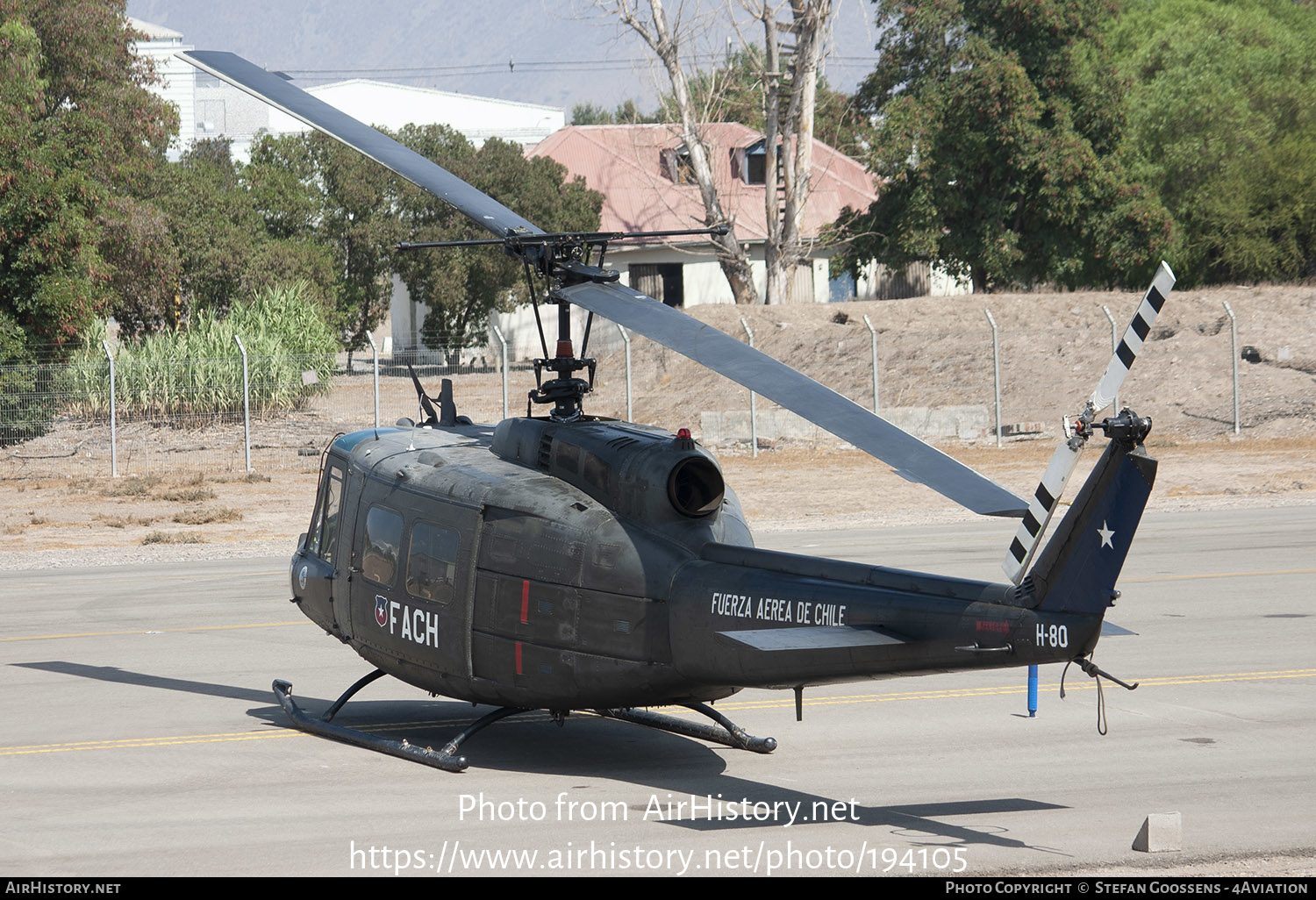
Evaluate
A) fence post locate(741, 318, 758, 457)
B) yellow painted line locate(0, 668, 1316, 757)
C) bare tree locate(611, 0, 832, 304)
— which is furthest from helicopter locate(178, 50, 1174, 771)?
bare tree locate(611, 0, 832, 304)

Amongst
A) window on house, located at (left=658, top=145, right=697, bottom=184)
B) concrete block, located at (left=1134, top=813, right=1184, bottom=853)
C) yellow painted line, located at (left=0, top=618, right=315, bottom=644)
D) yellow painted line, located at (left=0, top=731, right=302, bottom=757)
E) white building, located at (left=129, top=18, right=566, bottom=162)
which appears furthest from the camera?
white building, located at (left=129, top=18, right=566, bottom=162)

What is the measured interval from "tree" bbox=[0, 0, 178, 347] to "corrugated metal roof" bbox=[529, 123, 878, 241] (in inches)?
860

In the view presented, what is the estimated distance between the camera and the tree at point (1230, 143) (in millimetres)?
43719

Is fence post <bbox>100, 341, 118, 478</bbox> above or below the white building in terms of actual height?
below

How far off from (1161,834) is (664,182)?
53.6m

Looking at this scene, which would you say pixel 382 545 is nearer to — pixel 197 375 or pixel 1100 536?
pixel 1100 536

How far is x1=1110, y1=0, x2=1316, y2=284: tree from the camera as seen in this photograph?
43719 mm

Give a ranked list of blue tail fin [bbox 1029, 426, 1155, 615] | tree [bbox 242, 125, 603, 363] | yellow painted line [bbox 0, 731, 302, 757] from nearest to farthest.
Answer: blue tail fin [bbox 1029, 426, 1155, 615]
yellow painted line [bbox 0, 731, 302, 757]
tree [bbox 242, 125, 603, 363]

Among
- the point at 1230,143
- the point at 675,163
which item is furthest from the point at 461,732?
the point at 675,163

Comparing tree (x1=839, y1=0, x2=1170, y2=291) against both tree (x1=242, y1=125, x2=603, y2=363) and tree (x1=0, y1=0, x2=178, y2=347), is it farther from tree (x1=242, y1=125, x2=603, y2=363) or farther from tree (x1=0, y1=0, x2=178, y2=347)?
tree (x1=0, y1=0, x2=178, y2=347)

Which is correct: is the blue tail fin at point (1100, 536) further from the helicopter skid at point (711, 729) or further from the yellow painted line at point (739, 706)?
the yellow painted line at point (739, 706)

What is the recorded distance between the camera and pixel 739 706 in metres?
11.5

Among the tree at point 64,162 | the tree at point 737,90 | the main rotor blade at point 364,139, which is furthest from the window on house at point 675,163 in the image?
the main rotor blade at point 364,139

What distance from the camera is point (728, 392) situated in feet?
125
